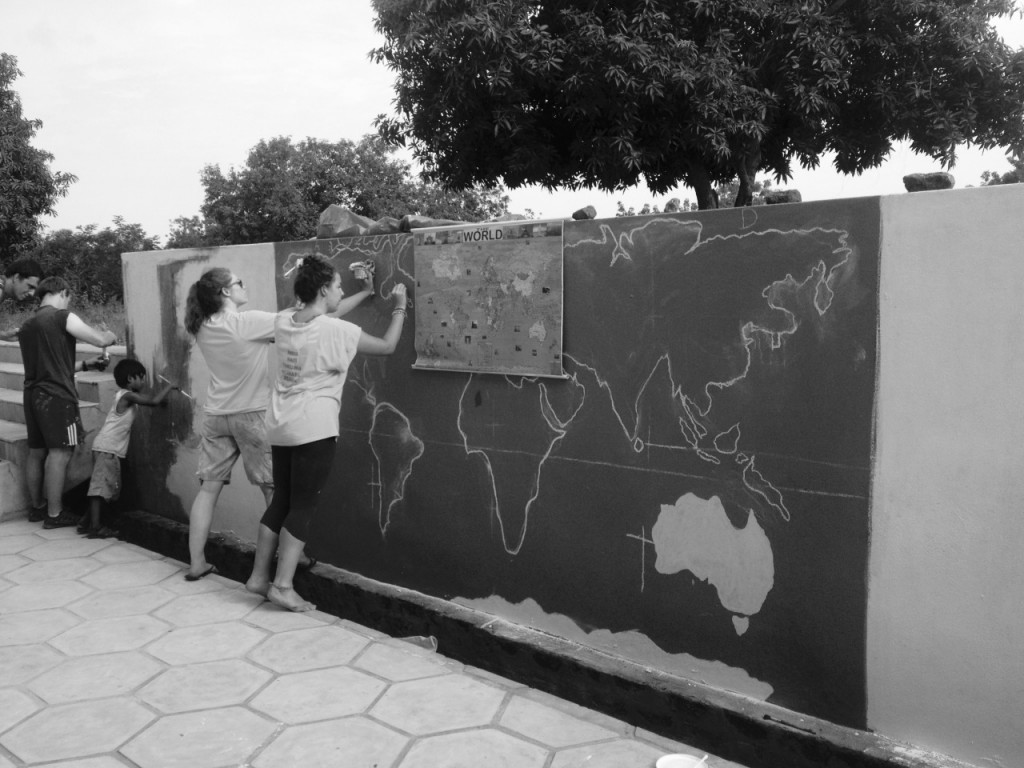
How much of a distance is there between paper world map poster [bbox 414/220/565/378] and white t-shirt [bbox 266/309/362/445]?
0.33 meters

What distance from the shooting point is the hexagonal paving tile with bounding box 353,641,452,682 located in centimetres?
332

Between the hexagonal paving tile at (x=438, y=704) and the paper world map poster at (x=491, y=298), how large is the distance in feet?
3.88

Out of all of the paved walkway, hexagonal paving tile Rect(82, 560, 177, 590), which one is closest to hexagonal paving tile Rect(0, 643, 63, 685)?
the paved walkway

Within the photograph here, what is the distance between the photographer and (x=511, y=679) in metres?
3.30

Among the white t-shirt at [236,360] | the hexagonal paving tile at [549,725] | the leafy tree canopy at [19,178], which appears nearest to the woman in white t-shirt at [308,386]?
the white t-shirt at [236,360]

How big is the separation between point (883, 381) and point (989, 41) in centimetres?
1629

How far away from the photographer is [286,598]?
→ 3.90 meters

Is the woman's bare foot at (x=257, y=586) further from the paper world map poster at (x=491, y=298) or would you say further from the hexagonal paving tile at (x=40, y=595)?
the paper world map poster at (x=491, y=298)

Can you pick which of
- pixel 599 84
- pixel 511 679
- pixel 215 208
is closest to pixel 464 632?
pixel 511 679

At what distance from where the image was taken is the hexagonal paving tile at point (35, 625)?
3676 mm

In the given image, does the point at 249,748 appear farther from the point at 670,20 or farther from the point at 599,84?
the point at 670,20

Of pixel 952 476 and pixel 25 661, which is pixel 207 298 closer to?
pixel 25 661

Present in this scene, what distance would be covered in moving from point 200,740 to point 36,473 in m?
3.44

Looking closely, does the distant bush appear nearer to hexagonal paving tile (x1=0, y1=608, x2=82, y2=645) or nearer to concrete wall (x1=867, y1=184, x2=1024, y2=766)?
hexagonal paving tile (x1=0, y1=608, x2=82, y2=645)
